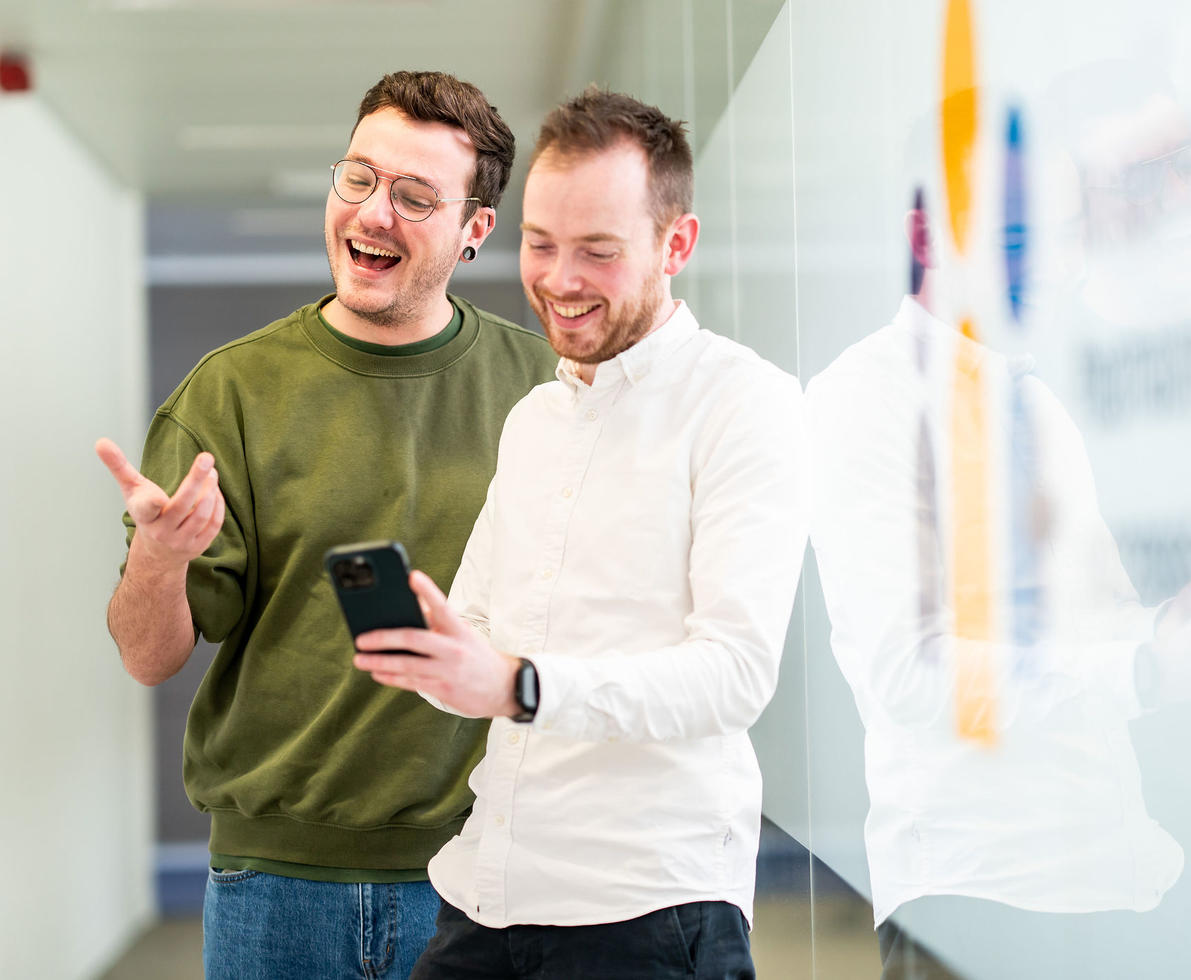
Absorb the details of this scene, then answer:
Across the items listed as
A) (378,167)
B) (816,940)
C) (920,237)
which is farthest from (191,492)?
(816,940)

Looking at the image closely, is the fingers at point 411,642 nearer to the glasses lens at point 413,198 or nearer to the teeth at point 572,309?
the teeth at point 572,309

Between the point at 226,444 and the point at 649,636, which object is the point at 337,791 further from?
the point at 649,636

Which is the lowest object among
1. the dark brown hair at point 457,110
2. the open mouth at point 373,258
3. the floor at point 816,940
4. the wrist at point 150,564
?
the floor at point 816,940

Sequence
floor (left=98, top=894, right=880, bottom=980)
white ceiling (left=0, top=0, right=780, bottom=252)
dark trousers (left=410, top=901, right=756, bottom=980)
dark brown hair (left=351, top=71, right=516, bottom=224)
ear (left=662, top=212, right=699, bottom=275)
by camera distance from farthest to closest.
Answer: white ceiling (left=0, top=0, right=780, bottom=252)
dark brown hair (left=351, top=71, right=516, bottom=224)
floor (left=98, top=894, right=880, bottom=980)
ear (left=662, top=212, right=699, bottom=275)
dark trousers (left=410, top=901, right=756, bottom=980)

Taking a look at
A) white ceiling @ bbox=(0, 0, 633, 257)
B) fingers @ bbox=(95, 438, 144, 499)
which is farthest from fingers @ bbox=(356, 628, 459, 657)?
white ceiling @ bbox=(0, 0, 633, 257)

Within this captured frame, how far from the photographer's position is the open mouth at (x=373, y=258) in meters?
1.67

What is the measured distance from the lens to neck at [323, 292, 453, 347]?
1.73m

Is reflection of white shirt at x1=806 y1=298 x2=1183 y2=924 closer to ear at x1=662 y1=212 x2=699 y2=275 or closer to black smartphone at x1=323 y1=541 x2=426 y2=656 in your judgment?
ear at x1=662 y1=212 x2=699 y2=275

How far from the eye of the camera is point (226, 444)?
165cm

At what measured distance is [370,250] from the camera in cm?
167

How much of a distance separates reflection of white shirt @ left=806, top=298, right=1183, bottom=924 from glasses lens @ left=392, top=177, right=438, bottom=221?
1.85ft

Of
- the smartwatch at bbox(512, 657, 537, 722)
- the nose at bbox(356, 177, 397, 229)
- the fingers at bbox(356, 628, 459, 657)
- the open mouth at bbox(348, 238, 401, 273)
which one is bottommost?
the smartwatch at bbox(512, 657, 537, 722)

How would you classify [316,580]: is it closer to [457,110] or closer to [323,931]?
[323,931]

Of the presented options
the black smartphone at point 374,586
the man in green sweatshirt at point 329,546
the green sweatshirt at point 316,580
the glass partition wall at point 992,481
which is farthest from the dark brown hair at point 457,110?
the black smartphone at point 374,586
